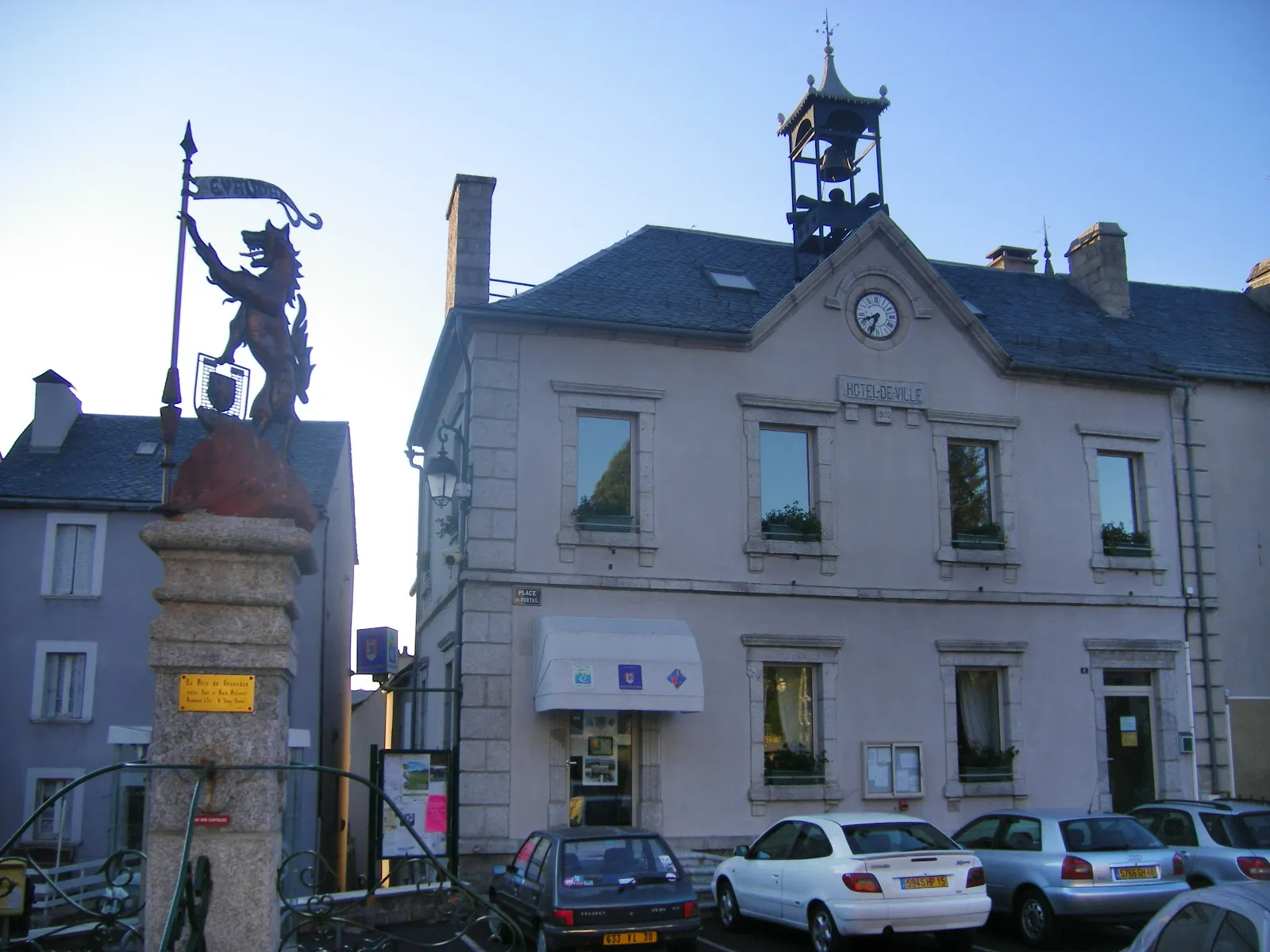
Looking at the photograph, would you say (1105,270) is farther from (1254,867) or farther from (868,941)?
(868,941)

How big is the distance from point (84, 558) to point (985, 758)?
19.4 metres

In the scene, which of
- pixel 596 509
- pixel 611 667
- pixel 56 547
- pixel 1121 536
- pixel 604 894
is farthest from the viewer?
pixel 56 547

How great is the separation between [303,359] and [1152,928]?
5974 millimetres

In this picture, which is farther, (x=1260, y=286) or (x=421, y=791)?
(x=1260, y=286)

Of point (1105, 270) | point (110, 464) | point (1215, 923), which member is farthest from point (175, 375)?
point (110, 464)

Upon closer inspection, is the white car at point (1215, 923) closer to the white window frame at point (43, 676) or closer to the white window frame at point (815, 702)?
the white window frame at point (815, 702)

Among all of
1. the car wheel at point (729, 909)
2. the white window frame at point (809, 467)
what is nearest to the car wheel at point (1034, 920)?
the car wheel at point (729, 909)

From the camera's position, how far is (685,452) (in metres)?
18.2

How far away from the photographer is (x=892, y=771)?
18141 millimetres

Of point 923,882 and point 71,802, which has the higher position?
point 923,882

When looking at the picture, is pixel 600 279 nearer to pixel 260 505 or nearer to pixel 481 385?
pixel 481 385

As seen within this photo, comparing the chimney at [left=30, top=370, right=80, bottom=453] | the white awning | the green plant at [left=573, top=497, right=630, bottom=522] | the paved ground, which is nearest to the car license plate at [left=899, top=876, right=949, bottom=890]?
the paved ground

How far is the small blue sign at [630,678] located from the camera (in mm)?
16391

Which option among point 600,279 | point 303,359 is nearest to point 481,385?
point 600,279
